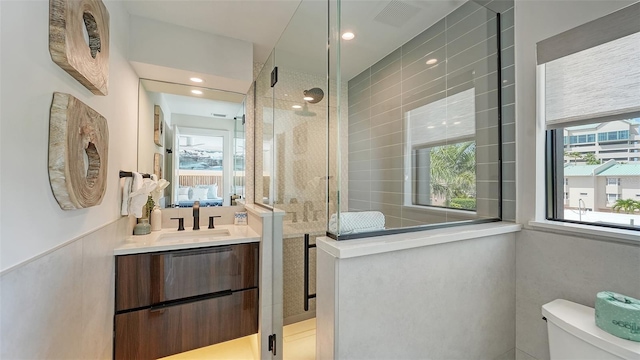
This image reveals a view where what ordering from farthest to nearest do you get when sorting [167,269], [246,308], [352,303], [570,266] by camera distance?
[246,308]
[167,269]
[570,266]
[352,303]

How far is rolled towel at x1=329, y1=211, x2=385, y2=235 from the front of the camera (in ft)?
3.86

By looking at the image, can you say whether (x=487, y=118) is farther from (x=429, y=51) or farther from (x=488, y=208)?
(x=429, y=51)

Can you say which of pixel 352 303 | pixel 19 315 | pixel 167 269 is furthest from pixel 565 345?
pixel 167 269

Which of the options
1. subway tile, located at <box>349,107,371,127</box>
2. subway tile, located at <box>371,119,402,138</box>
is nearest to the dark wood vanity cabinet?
subway tile, located at <box>349,107,371,127</box>

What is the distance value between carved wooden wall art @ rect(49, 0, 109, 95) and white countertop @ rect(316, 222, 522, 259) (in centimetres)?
122

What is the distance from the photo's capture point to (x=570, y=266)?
130 centimetres

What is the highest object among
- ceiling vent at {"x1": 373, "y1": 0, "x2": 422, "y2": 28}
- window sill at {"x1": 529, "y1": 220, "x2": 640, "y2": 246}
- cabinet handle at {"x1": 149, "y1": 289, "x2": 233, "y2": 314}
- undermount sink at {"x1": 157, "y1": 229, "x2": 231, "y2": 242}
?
ceiling vent at {"x1": 373, "y1": 0, "x2": 422, "y2": 28}

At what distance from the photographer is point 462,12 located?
1.86 m

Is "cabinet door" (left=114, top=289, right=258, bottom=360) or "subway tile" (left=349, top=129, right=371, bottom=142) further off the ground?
"subway tile" (left=349, top=129, right=371, bottom=142)

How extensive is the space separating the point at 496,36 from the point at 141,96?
269 centimetres

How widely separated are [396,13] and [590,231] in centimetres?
183

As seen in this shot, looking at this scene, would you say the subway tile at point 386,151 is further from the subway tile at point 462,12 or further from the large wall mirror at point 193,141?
the large wall mirror at point 193,141

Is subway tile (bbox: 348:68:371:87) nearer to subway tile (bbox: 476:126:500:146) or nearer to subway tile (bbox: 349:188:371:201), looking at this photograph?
subway tile (bbox: 349:188:371:201)

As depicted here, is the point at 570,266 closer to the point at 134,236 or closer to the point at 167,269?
the point at 167,269
